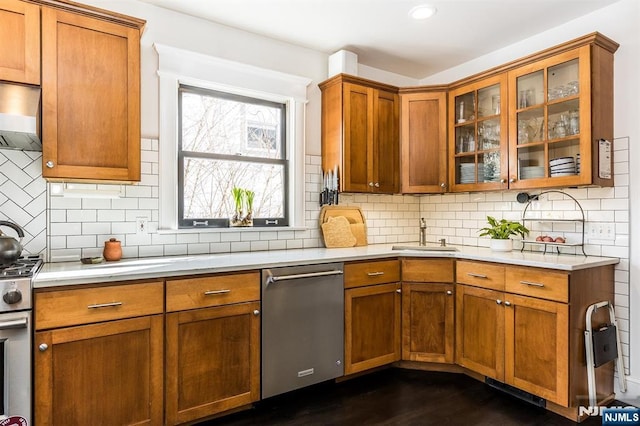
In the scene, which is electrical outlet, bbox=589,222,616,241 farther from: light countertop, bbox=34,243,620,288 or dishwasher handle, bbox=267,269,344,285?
dishwasher handle, bbox=267,269,344,285

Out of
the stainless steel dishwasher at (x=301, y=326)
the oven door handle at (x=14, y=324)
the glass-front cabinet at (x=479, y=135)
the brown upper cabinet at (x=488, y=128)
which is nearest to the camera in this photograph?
the oven door handle at (x=14, y=324)

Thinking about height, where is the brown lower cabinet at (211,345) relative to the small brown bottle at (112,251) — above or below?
below

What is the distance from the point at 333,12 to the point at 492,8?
3.59ft

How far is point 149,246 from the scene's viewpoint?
8.70 ft

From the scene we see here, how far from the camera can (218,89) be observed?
2957 mm

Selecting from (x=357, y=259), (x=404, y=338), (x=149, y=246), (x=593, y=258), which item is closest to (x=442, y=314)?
(x=404, y=338)

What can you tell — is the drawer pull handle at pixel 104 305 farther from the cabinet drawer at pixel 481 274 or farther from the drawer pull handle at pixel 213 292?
the cabinet drawer at pixel 481 274

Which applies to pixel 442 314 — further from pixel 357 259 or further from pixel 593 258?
pixel 593 258

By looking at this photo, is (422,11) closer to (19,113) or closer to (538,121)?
(538,121)

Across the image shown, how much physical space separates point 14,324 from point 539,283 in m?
2.78

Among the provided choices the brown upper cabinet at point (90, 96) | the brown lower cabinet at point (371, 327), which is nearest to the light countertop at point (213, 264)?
the brown lower cabinet at point (371, 327)

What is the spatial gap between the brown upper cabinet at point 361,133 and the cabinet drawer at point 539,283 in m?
1.28

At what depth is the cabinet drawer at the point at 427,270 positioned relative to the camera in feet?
9.77
